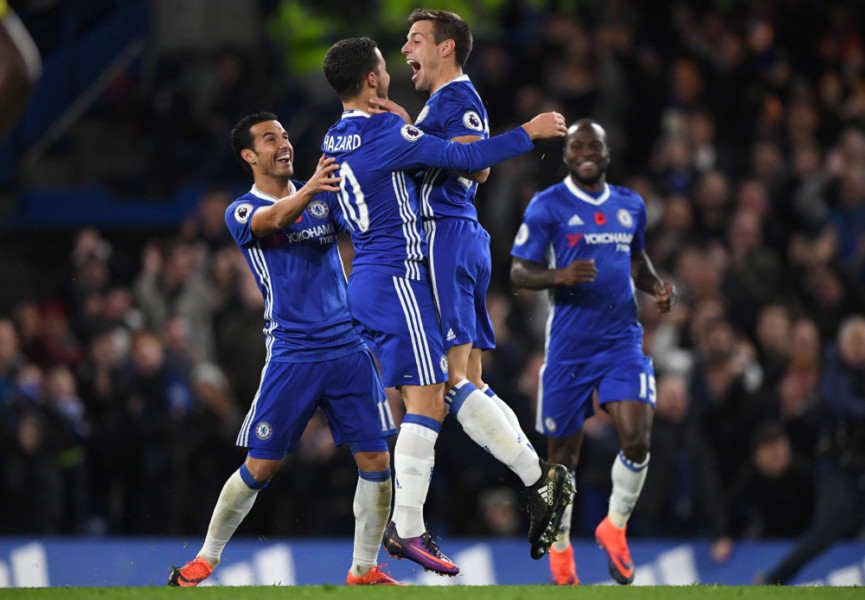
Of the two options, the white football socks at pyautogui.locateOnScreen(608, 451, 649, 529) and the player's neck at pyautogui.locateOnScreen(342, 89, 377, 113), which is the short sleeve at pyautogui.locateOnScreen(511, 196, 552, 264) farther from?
the player's neck at pyautogui.locateOnScreen(342, 89, 377, 113)

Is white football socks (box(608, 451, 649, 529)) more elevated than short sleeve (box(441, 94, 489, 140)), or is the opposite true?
short sleeve (box(441, 94, 489, 140))

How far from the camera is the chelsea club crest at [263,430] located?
23.1 ft

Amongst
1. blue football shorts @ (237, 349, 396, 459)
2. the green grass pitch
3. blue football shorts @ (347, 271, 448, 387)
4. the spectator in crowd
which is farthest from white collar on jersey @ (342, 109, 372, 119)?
the spectator in crowd

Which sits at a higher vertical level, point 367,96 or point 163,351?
point 367,96

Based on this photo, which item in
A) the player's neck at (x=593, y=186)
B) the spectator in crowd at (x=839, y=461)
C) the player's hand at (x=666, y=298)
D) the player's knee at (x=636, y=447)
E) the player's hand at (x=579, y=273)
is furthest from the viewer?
the spectator in crowd at (x=839, y=461)

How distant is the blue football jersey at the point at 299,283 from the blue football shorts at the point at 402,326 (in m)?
0.39

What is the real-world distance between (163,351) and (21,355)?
163 cm

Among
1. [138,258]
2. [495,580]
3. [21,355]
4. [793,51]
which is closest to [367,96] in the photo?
[495,580]

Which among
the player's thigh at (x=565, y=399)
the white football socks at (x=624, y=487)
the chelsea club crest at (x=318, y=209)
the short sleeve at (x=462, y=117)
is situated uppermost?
the short sleeve at (x=462, y=117)

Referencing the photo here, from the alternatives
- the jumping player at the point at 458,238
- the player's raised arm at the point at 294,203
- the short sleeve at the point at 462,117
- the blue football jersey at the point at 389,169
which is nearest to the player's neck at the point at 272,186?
the player's raised arm at the point at 294,203

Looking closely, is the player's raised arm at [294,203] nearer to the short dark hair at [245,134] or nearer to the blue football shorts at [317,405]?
the short dark hair at [245,134]

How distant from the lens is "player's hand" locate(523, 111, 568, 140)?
21.8 ft

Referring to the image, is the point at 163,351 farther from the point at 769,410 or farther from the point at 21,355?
the point at 769,410

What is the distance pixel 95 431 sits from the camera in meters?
11.0
